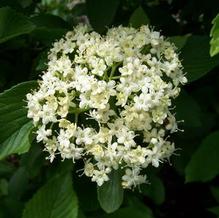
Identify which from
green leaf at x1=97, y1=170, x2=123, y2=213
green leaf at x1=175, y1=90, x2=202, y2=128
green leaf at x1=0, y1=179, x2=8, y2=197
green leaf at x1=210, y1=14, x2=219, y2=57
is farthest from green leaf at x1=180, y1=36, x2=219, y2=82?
green leaf at x1=0, y1=179, x2=8, y2=197

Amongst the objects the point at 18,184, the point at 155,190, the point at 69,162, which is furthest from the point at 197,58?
the point at 18,184

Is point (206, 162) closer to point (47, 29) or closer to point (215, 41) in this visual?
point (47, 29)

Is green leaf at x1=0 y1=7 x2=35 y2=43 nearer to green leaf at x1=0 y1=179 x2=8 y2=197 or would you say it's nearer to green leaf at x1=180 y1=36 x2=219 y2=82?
green leaf at x1=180 y1=36 x2=219 y2=82

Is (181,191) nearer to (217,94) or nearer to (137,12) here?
(217,94)

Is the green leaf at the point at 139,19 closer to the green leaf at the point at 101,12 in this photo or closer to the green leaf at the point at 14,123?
the green leaf at the point at 101,12

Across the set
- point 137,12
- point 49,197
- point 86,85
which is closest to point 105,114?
point 86,85

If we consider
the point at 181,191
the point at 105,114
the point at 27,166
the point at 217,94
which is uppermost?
the point at 105,114
